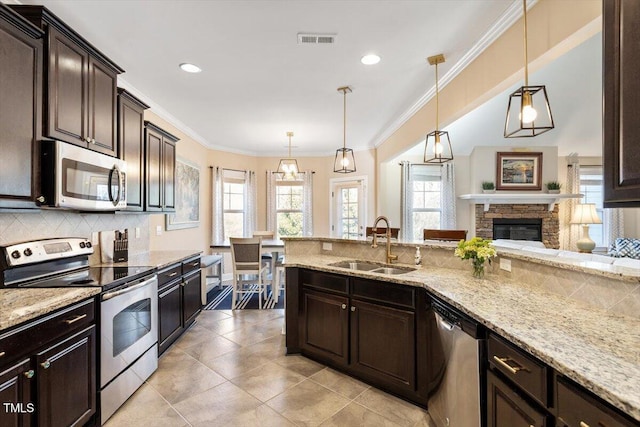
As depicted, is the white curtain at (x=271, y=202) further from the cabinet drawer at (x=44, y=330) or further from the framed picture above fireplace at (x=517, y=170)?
the cabinet drawer at (x=44, y=330)

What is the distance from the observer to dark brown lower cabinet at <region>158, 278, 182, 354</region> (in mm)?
2902

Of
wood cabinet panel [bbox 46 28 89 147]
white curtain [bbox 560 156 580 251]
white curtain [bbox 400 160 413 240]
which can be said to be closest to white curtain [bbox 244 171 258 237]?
white curtain [bbox 400 160 413 240]

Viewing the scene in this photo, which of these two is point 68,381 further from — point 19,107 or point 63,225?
point 19,107

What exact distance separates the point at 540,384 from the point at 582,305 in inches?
29.8

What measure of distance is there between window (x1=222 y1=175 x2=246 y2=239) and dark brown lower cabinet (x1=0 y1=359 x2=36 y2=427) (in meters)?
5.09

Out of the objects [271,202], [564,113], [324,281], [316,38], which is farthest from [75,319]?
[564,113]

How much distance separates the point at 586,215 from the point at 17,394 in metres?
7.83

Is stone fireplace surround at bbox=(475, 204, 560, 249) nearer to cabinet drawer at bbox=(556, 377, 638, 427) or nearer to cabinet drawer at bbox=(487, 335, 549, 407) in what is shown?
cabinet drawer at bbox=(487, 335, 549, 407)

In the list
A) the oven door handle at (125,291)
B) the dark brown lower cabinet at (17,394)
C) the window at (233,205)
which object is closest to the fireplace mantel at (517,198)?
the window at (233,205)

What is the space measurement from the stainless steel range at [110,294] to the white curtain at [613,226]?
27.7 ft

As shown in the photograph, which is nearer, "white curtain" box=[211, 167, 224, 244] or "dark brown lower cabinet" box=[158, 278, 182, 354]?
"dark brown lower cabinet" box=[158, 278, 182, 354]

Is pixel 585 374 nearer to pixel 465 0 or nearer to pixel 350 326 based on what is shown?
pixel 350 326

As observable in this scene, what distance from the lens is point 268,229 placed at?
6.94 meters

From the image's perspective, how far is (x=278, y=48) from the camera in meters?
2.68
